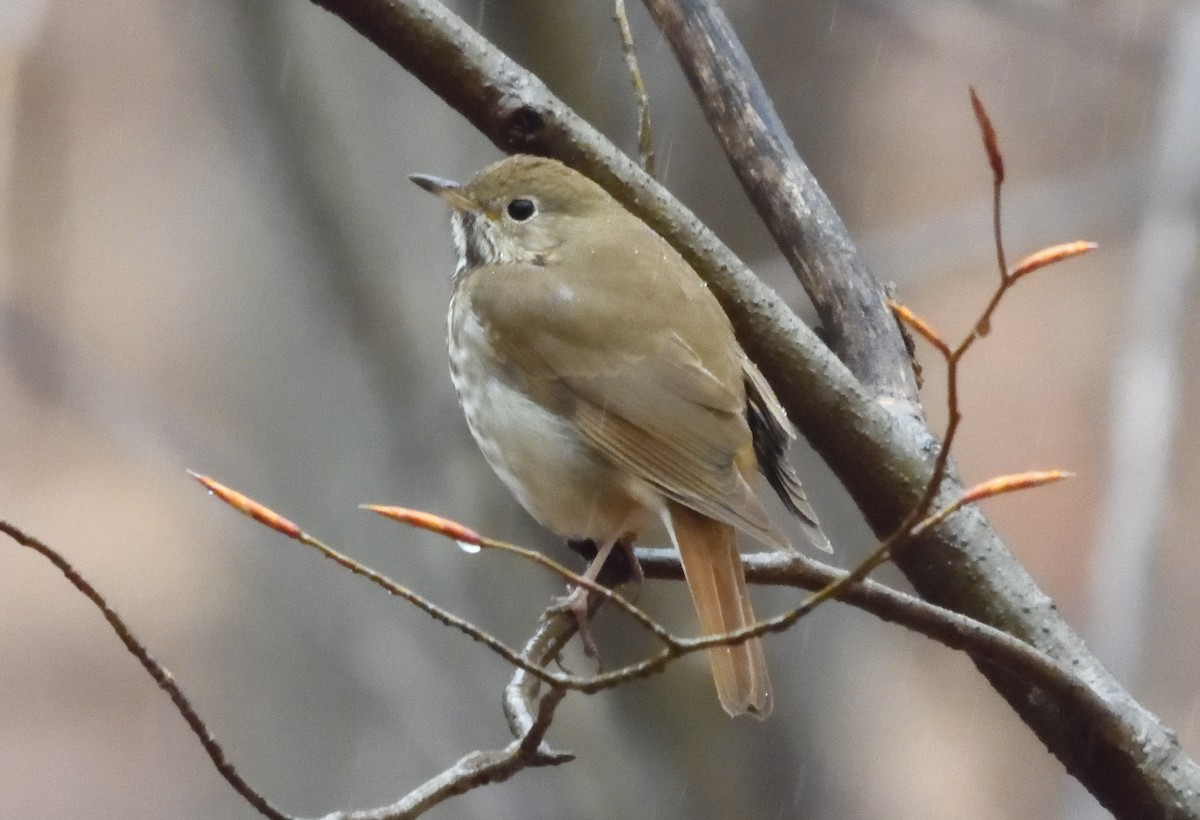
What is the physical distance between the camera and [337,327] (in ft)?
9.40

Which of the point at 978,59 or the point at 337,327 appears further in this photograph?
the point at 978,59

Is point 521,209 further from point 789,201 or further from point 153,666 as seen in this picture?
point 153,666

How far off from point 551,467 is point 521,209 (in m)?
0.42

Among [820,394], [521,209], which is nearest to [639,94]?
[521,209]

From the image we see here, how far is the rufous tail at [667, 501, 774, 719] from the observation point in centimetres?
150

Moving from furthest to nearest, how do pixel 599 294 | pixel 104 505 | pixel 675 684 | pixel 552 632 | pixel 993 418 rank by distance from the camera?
pixel 993 418 → pixel 104 505 → pixel 675 684 → pixel 599 294 → pixel 552 632

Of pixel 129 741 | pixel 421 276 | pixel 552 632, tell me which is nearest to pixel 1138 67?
pixel 421 276

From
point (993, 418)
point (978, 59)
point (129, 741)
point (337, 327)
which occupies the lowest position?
point (129, 741)

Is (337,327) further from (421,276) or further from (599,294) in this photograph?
(599,294)

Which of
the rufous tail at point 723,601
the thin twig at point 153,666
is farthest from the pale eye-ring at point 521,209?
the thin twig at point 153,666

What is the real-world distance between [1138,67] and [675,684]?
1840 millimetres

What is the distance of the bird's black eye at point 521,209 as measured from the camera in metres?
1.95

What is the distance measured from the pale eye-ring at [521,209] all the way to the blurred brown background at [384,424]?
85cm

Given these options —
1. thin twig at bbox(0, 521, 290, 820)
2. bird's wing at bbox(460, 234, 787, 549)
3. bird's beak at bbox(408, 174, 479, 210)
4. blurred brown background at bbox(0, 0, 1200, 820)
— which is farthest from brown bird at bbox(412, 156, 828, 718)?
blurred brown background at bbox(0, 0, 1200, 820)
